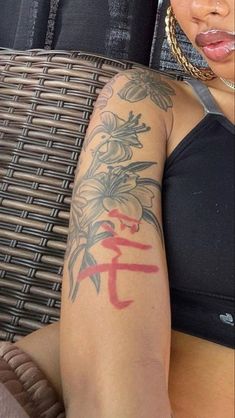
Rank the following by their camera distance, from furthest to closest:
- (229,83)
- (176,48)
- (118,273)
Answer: (176,48)
(229,83)
(118,273)

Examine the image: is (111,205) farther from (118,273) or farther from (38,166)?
(38,166)

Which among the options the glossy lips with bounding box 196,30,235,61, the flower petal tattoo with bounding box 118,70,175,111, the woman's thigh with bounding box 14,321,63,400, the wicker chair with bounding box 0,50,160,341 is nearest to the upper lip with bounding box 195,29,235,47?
the glossy lips with bounding box 196,30,235,61

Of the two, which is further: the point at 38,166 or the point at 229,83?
the point at 38,166

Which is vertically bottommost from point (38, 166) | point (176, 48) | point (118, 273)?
point (118, 273)

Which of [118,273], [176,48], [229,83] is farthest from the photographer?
[176,48]

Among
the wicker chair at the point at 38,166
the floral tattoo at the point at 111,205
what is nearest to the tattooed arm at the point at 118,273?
the floral tattoo at the point at 111,205

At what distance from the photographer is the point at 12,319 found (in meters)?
1.32

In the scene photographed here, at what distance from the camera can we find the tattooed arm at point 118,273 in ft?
3.13

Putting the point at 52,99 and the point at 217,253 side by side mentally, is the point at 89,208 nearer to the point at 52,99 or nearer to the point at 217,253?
the point at 217,253

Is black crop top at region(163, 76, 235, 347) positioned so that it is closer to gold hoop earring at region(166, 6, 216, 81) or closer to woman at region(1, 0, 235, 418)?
woman at region(1, 0, 235, 418)

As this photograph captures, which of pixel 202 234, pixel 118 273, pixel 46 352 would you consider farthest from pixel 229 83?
pixel 46 352

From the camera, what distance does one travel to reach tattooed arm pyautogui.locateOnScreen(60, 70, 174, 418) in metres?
0.95

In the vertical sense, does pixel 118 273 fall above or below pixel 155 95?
below

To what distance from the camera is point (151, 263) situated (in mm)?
1023
